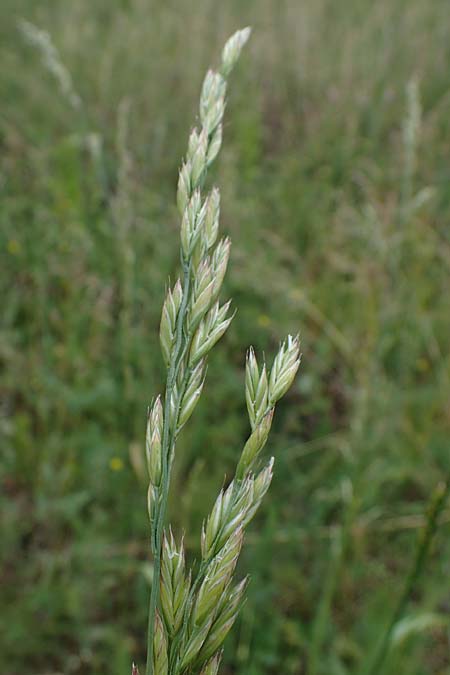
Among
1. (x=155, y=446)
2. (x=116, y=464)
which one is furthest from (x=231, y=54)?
(x=116, y=464)

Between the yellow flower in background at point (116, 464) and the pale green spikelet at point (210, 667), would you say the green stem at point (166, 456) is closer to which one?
the pale green spikelet at point (210, 667)

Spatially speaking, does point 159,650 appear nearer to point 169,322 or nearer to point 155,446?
point 155,446

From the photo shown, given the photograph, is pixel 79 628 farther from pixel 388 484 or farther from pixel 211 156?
pixel 211 156

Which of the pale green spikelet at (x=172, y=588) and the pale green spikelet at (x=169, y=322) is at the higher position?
the pale green spikelet at (x=169, y=322)

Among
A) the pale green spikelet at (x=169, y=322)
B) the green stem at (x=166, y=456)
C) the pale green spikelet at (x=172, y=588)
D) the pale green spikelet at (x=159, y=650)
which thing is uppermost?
the pale green spikelet at (x=169, y=322)

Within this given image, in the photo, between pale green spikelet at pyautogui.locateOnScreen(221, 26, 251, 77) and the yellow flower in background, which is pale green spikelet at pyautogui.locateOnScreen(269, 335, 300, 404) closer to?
pale green spikelet at pyautogui.locateOnScreen(221, 26, 251, 77)

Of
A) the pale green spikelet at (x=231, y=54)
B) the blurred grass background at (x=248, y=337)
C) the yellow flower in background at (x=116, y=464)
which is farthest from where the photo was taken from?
the yellow flower in background at (x=116, y=464)

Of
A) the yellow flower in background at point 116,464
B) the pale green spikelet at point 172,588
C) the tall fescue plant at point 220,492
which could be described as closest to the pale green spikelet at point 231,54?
the tall fescue plant at point 220,492
